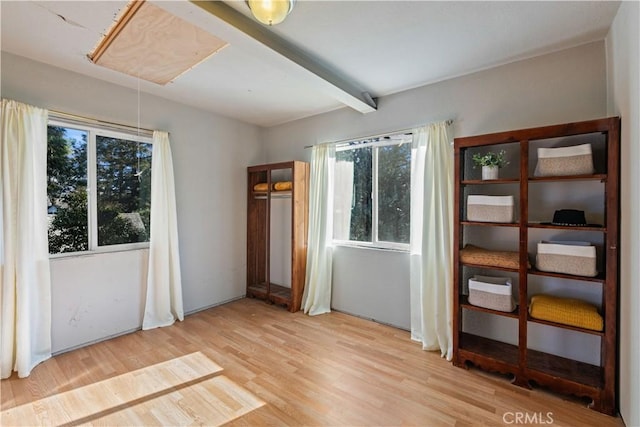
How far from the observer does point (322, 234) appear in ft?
11.4

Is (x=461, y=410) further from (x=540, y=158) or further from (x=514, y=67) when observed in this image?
(x=514, y=67)

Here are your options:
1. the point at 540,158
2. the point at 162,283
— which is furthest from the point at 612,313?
the point at 162,283

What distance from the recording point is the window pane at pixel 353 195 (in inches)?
130

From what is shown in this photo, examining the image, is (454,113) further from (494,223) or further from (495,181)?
(494,223)

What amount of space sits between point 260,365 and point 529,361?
2069 millimetres

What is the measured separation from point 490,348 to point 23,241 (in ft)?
12.5

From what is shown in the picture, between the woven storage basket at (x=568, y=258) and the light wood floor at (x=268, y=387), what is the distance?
874 mm

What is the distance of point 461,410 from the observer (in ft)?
5.87

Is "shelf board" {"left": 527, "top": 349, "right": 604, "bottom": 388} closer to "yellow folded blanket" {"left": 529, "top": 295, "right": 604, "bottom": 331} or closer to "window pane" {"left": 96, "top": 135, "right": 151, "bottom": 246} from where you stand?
"yellow folded blanket" {"left": 529, "top": 295, "right": 604, "bottom": 331}

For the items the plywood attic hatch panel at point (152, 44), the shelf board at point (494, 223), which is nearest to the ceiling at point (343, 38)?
the plywood attic hatch panel at point (152, 44)

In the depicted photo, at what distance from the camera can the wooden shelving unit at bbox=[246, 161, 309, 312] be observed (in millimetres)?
3504

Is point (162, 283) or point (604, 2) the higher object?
point (604, 2)

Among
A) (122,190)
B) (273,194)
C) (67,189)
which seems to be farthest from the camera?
(273,194)

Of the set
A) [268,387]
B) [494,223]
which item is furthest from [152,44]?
[494,223]
